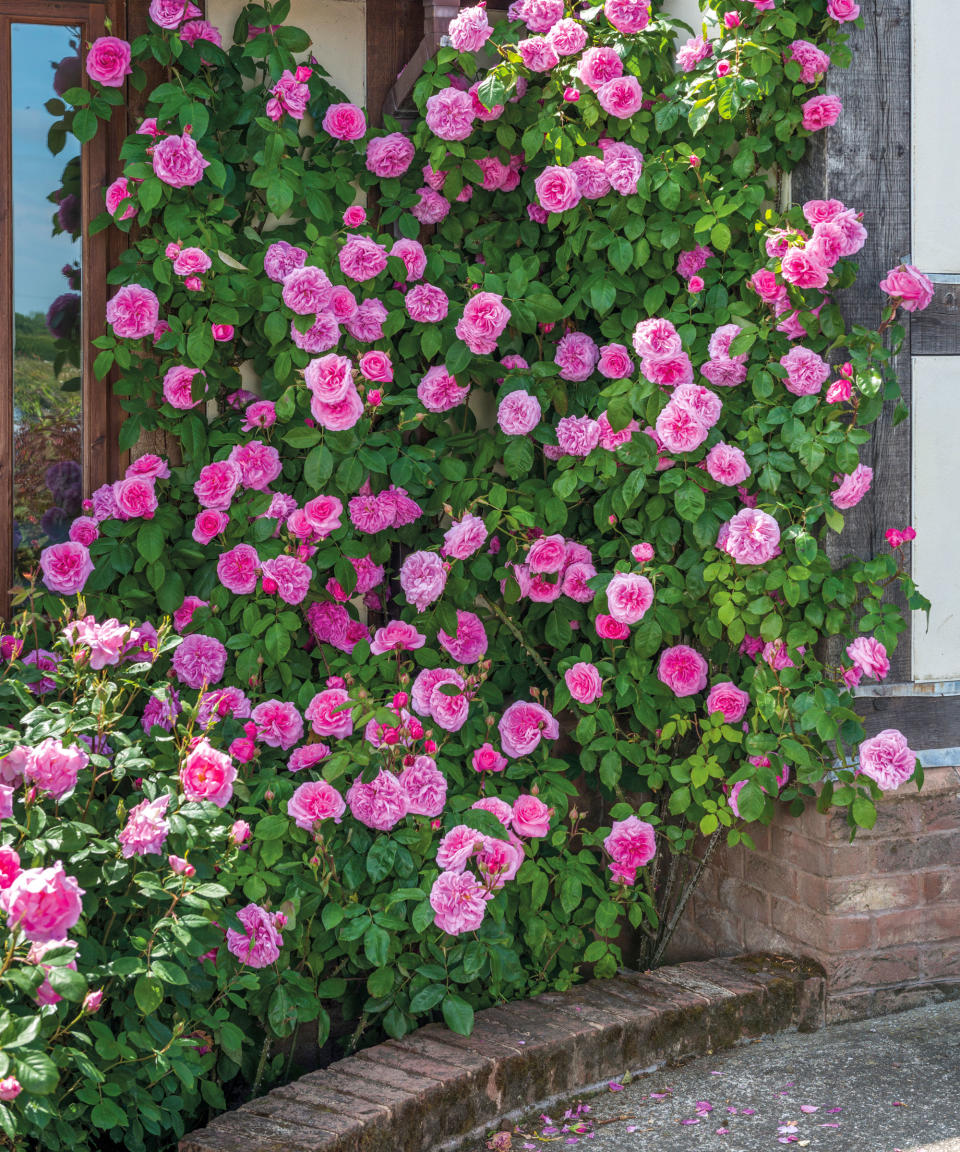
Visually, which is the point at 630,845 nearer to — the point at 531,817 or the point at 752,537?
the point at 531,817

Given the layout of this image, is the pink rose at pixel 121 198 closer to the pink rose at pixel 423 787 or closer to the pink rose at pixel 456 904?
the pink rose at pixel 423 787

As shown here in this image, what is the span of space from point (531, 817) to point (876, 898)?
0.92 meters

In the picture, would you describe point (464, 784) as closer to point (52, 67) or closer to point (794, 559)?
point (794, 559)

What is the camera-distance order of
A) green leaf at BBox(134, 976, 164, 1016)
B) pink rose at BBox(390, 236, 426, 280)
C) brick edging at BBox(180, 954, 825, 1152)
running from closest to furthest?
green leaf at BBox(134, 976, 164, 1016) → brick edging at BBox(180, 954, 825, 1152) → pink rose at BBox(390, 236, 426, 280)

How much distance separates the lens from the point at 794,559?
2.97 m

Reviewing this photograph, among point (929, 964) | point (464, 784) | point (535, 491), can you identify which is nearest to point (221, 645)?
point (464, 784)

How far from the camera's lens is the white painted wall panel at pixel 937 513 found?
310 cm

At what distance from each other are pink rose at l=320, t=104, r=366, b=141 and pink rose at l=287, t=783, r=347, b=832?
1.70 meters

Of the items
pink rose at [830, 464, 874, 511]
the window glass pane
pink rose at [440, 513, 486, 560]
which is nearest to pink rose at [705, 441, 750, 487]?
pink rose at [830, 464, 874, 511]

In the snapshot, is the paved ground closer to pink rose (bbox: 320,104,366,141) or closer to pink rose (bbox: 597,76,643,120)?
pink rose (bbox: 597,76,643,120)

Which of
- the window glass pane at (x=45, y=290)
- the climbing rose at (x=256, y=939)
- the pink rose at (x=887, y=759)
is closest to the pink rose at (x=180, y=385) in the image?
the window glass pane at (x=45, y=290)

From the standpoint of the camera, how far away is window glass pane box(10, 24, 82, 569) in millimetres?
3172

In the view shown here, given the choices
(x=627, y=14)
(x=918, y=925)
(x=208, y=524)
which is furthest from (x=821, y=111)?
(x=918, y=925)

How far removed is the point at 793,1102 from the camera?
2744mm
